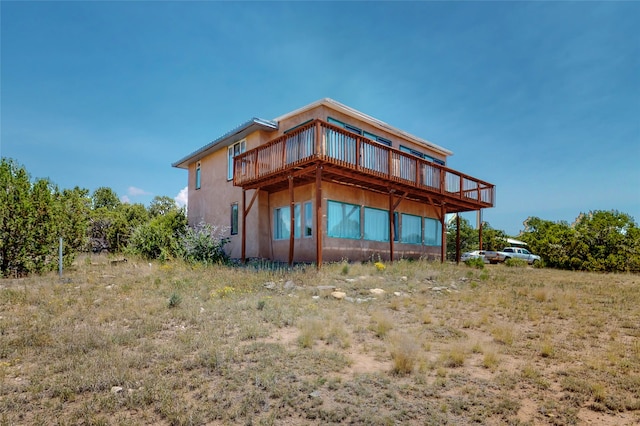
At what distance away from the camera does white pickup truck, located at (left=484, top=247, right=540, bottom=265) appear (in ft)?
99.3

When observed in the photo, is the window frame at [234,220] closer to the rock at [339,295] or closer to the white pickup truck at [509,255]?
the rock at [339,295]

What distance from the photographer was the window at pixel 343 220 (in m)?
15.3

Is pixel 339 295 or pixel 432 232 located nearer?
pixel 339 295

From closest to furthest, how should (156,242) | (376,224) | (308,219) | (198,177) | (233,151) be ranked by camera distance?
1. (308,219)
2. (376,224)
3. (156,242)
4. (233,151)
5. (198,177)

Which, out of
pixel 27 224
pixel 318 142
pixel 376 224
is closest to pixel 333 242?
pixel 376 224

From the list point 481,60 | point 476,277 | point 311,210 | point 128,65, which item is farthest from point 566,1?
point 128,65

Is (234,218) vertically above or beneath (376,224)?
above

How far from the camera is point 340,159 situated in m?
13.3

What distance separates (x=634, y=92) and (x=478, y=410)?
51.2 feet

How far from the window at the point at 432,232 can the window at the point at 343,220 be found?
5.88 m

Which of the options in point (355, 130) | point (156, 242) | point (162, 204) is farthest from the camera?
point (162, 204)

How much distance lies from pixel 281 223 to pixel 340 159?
4879mm

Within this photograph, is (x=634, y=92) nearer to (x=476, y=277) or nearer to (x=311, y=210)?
(x=476, y=277)

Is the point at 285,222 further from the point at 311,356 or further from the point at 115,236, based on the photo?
the point at 115,236
